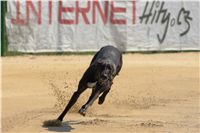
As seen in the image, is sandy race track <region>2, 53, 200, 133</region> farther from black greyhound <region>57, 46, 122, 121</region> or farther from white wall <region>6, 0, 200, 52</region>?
white wall <region>6, 0, 200, 52</region>

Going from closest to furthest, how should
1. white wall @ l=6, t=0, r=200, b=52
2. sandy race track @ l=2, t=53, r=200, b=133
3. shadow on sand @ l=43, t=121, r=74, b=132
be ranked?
shadow on sand @ l=43, t=121, r=74, b=132
sandy race track @ l=2, t=53, r=200, b=133
white wall @ l=6, t=0, r=200, b=52

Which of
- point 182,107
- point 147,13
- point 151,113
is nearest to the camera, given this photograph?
point 151,113

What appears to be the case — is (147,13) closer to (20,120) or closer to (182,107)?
(182,107)

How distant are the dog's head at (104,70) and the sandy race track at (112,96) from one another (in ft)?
2.43

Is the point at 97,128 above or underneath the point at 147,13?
underneath

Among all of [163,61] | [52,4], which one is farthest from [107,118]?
[52,4]

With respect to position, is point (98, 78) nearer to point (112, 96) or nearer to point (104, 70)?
point (104, 70)

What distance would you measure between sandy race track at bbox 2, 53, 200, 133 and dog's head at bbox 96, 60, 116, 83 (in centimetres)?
74

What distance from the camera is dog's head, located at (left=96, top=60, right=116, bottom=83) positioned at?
370 inches

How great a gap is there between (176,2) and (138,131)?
499 inches

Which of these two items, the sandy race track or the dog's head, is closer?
the dog's head

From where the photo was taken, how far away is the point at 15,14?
19375 mm

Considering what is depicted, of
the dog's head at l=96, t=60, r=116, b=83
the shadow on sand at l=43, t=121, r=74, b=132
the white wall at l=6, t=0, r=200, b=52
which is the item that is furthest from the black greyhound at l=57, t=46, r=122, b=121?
the white wall at l=6, t=0, r=200, b=52

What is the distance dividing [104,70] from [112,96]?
369cm
